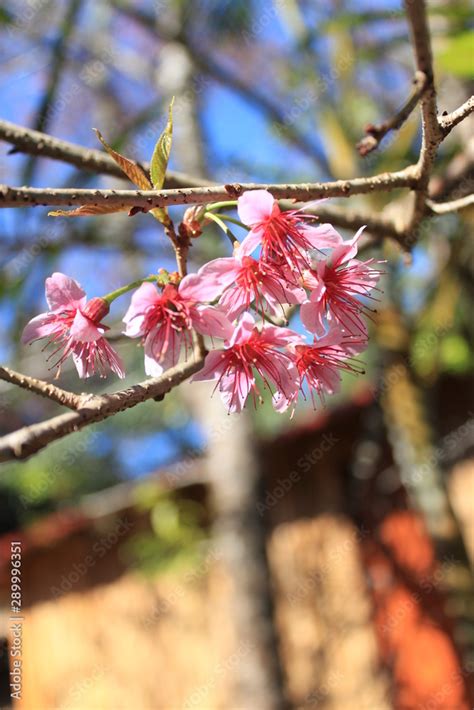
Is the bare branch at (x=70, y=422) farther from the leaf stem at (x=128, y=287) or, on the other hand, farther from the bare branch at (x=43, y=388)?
the leaf stem at (x=128, y=287)

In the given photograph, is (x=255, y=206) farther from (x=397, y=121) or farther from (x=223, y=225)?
(x=397, y=121)

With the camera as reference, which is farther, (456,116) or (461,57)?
(461,57)

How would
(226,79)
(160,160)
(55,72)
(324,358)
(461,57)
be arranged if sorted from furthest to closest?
1. (226,79)
2. (55,72)
3. (461,57)
4. (324,358)
5. (160,160)

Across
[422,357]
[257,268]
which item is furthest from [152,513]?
[257,268]

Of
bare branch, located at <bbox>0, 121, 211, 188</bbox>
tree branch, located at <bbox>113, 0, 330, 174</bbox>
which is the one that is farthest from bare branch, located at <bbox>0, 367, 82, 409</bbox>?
tree branch, located at <bbox>113, 0, 330, 174</bbox>

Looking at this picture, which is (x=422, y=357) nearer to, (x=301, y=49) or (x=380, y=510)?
(x=380, y=510)

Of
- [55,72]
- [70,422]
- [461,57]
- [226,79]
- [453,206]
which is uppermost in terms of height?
[226,79]

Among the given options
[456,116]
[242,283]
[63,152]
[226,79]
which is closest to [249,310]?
[242,283]
